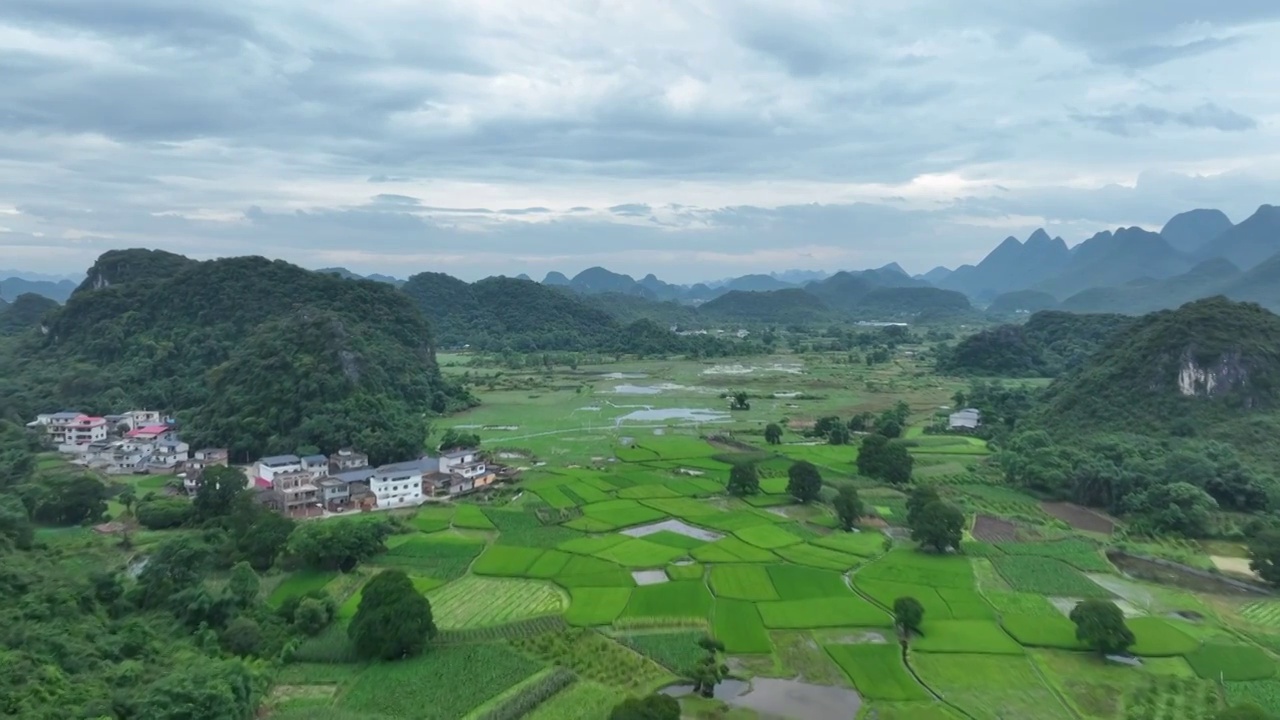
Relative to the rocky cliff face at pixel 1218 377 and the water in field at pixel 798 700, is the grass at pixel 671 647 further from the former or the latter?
the rocky cliff face at pixel 1218 377

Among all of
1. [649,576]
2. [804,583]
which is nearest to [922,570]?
[804,583]

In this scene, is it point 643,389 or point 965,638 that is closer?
point 965,638

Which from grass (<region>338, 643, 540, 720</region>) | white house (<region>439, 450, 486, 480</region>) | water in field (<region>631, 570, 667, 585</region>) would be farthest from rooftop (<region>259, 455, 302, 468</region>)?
grass (<region>338, 643, 540, 720</region>)

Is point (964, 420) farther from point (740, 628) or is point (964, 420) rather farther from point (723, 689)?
point (723, 689)

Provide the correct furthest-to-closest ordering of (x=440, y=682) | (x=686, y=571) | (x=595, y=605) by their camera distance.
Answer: (x=686, y=571) < (x=595, y=605) < (x=440, y=682)

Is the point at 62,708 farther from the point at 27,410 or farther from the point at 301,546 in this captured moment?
the point at 27,410

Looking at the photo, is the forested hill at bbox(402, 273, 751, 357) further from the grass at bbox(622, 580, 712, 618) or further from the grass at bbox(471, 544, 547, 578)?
the grass at bbox(622, 580, 712, 618)
